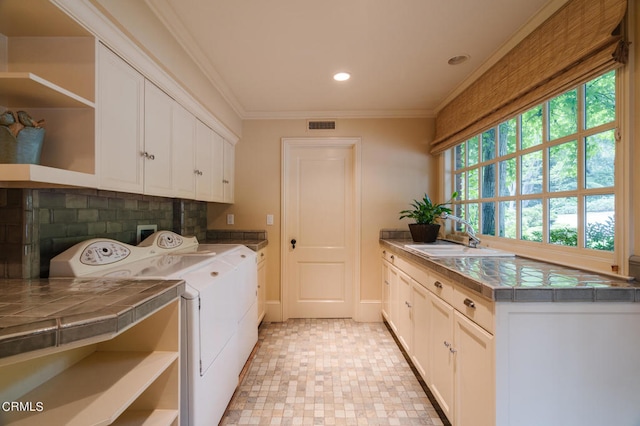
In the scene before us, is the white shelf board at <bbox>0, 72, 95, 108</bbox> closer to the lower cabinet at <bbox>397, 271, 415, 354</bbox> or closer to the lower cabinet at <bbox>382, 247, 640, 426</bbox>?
the lower cabinet at <bbox>382, 247, 640, 426</bbox>

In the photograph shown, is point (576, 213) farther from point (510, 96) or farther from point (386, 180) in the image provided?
point (386, 180)

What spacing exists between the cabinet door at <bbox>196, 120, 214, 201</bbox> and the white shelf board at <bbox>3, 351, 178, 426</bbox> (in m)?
1.36

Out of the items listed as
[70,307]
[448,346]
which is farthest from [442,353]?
[70,307]

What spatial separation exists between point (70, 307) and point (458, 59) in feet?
8.62

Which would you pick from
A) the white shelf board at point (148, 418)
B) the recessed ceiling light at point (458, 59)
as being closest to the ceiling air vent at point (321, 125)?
the recessed ceiling light at point (458, 59)

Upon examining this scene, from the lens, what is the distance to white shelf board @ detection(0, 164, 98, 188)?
0.89 meters

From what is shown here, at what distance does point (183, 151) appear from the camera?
200 centimetres

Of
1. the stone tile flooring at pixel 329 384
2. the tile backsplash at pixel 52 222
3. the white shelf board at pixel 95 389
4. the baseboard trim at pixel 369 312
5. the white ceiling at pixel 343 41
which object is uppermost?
the white ceiling at pixel 343 41

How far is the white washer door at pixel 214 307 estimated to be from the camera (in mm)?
1331

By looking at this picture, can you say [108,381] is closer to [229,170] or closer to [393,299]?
[393,299]

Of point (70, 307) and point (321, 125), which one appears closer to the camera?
point (70, 307)

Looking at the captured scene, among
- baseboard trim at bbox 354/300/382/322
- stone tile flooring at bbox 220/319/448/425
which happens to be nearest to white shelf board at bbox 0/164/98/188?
stone tile flooring at bbox 220/319/448/425

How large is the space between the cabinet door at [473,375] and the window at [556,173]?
811 millimetres

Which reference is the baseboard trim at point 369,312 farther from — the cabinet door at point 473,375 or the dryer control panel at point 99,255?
the dryer control panel at point 99,255
